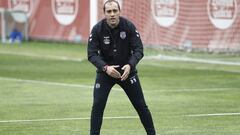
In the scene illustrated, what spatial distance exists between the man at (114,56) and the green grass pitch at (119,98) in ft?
5.05

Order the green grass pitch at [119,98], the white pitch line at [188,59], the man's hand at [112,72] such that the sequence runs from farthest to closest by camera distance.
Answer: the white pitch line at [188,59] < the green grass pitch at [119,98] < the man's hand at [112,72]

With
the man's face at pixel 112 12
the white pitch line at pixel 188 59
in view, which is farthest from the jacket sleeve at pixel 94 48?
the white pitch line at pixel 188 59

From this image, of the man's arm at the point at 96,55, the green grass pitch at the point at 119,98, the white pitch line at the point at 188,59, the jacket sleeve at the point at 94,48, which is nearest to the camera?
the man's arm at the point at 96,55

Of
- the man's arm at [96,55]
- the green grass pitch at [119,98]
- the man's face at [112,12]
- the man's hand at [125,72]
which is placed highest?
the man's face at [112,12]

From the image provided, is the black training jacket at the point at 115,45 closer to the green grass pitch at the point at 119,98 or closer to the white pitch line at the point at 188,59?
the green grass pitch at the point at 119,98

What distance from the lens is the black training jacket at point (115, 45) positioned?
35.0ft

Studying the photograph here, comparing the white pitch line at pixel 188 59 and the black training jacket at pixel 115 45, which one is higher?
the black training jacket at pixel 115 45

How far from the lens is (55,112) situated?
572 inches

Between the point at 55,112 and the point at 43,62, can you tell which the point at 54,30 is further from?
the point at 55,112

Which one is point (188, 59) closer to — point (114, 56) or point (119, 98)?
point (119, 98)

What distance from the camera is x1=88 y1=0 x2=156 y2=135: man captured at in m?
10.6

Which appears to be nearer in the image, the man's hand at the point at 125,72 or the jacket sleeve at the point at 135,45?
the man's hand at the point at 125,72

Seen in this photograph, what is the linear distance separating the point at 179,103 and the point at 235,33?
11.5m

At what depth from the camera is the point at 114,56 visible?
10719mm
